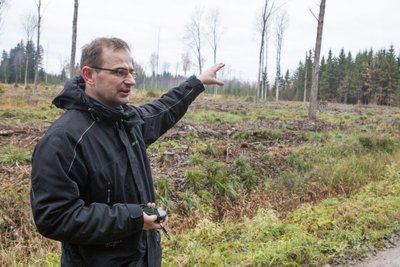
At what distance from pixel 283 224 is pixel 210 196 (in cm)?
235

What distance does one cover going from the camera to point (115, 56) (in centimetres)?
206

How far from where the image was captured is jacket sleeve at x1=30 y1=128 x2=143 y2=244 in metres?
1.74

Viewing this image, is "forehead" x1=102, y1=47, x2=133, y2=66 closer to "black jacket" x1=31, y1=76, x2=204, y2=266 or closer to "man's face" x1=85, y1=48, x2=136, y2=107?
"man's face" x1=85, y1=48, x2=136, y2=107

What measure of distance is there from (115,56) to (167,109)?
928mm

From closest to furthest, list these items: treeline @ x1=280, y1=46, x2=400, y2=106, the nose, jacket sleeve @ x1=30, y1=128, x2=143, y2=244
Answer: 1. jacket sleeve @ x1=30, y1=128, x2=143, y2=244
2. the nose
3. treeline @ x1=280, y1=46, x2=400, y2=106

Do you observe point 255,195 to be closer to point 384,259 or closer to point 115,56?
point 384,259

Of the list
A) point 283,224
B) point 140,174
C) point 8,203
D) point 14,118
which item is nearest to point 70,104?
point 140,174

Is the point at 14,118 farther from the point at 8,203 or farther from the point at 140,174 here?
the point at 140,174

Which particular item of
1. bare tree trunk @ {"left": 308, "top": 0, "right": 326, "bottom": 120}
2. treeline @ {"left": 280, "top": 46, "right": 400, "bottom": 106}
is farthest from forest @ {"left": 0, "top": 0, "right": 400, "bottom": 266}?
treeline @ {"left": 280, "top": 46, "right": 400, "bottom": 106}

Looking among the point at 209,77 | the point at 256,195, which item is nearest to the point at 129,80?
the point at 209,77

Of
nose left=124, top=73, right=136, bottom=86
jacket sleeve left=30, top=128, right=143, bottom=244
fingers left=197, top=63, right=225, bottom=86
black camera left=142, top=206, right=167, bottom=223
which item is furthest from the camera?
fingers left=197, top=63, right=225, bottom=86

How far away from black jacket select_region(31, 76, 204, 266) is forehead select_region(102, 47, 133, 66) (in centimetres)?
23

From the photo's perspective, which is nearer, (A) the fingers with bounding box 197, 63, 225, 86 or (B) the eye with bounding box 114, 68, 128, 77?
(B) the eye with bounding box 114, 68, 128, 77

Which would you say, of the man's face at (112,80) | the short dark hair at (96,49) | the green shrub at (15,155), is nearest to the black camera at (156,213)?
the man's face at (112,80)
